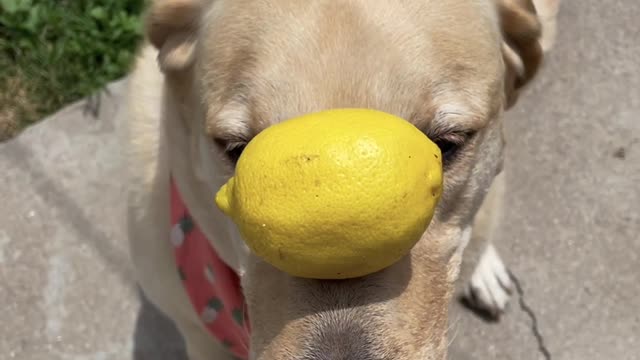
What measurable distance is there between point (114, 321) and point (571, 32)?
2.16 meters

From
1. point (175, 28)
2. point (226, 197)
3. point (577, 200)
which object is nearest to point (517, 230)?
point (577, 200)

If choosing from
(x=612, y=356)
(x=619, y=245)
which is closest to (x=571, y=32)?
(x=619, y=245)

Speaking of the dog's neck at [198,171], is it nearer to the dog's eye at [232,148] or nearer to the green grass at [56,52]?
the dog's eye at [232,148]

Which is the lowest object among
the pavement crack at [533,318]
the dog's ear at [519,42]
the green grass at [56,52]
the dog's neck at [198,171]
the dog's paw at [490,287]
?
the pavement crack at [533,318]

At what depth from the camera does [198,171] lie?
82.9 inches

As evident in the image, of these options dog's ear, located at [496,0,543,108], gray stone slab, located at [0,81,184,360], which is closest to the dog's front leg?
dog's ear, located at [496,0,543,108]

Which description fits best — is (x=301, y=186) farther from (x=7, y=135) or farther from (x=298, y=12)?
(x=7, y=135)

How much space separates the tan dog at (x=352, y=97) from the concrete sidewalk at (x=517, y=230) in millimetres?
1214

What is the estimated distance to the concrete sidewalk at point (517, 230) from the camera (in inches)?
126

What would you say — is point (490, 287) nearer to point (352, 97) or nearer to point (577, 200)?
point (577, 200)

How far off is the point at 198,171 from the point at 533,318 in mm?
1646

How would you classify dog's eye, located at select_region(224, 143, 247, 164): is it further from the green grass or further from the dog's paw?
the green grass

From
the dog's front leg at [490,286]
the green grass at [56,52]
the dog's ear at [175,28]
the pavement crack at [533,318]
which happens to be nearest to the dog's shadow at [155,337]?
the green grass at [56,52]

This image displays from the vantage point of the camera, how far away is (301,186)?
1552 mm
